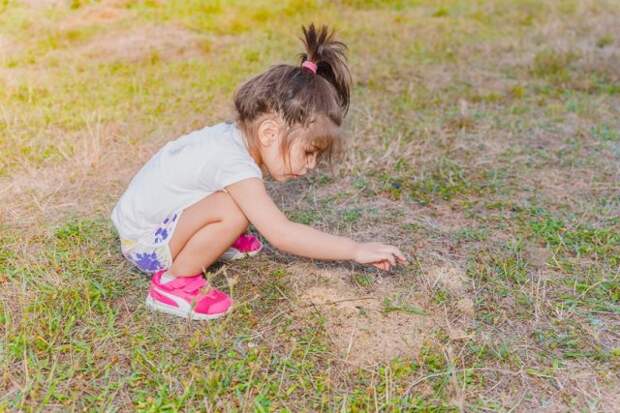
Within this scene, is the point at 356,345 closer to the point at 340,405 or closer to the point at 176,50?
the point at 340,405

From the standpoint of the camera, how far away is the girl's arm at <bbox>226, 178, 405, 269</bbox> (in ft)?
6.82

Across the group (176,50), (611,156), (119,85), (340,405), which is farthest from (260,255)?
(176,50)

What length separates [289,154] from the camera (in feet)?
7.14

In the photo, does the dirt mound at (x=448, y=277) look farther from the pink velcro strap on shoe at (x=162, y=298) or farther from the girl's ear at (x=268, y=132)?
the pink velcro strap on shoe at (x=162, y=298)

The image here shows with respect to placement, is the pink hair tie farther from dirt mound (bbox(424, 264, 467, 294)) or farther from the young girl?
dirt mound (bbox(424, 264, 467, 294))

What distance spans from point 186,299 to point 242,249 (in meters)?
0.48

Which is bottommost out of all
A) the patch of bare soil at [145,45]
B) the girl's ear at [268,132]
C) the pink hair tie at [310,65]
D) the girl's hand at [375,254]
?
the girl's hand at [375,254]

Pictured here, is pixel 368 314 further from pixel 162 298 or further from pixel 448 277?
pixel 162 298

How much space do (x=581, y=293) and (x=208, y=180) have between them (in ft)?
5.15

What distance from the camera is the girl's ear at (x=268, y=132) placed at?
216 centimetres

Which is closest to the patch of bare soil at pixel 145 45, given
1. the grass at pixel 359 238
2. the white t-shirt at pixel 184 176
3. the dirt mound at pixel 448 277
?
the grass at pixel 359 238

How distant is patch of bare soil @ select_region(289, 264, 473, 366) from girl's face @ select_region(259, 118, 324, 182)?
54 centimetres

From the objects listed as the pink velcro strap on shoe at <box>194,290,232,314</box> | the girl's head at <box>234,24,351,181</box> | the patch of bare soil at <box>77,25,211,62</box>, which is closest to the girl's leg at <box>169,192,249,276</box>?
the pink velcro strap on shoe at <box>194,290,232,314</box>

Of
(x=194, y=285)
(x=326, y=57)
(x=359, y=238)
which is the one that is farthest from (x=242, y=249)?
(x=326, y=57)
